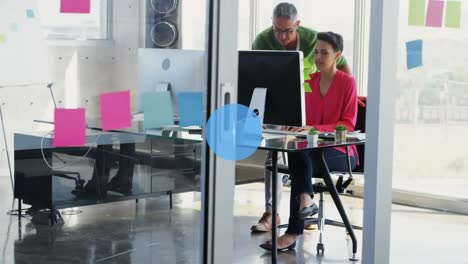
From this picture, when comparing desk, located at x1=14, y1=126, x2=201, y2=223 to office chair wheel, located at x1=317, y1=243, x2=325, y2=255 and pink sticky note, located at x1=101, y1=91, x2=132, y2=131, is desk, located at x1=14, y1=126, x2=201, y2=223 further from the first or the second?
office chair wheel, located at x1=317, y1=243, x2=325, y2=255

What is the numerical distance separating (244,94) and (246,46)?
2824 millimetres

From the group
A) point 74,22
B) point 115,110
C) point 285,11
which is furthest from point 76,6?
point 285,11

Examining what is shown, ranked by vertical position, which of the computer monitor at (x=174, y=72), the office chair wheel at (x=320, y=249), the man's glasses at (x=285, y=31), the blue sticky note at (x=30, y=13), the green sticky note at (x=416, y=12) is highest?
the green sticky note at (x=416, y=12)

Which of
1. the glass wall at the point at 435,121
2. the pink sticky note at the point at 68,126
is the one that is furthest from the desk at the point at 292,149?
the glass wall at the point at 435,121

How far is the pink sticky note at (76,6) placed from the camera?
2686 mm

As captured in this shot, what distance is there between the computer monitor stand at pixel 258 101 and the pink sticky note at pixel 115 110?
139 cm

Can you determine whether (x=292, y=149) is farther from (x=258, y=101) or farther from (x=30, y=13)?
(x=30, y=13)

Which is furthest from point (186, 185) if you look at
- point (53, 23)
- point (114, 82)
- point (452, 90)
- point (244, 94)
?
point (452, 90)

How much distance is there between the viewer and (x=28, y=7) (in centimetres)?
263

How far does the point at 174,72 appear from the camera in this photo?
2.98 metres

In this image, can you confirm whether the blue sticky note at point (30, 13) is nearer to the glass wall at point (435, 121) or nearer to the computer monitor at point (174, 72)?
the computer monitor at point (174, 72)

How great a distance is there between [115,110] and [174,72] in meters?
0.28

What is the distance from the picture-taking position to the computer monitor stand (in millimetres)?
4227

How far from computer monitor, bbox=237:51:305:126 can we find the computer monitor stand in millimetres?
19
